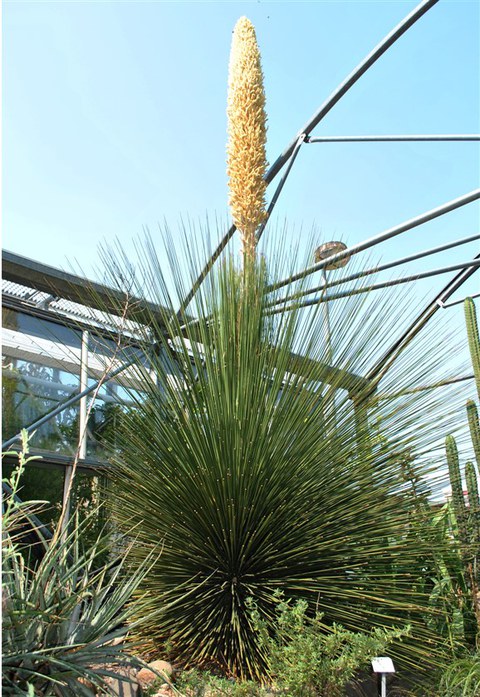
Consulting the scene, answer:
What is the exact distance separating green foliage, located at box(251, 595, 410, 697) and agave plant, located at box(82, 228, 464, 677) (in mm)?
206

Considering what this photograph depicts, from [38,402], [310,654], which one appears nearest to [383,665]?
[310,654]

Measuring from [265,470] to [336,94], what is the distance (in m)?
2.90

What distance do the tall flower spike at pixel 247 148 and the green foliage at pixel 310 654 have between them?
6.26ft

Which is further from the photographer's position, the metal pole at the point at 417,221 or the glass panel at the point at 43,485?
the glass panel at the point at 43,485

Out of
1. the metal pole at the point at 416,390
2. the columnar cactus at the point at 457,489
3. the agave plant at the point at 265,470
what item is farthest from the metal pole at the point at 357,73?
the columnar cactus at the point at 457,489

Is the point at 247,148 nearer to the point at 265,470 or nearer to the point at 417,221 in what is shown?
the point at 265,470

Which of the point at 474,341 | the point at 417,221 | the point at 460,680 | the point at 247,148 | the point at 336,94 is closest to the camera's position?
the point at 460,680

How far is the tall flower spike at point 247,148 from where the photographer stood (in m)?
3.24

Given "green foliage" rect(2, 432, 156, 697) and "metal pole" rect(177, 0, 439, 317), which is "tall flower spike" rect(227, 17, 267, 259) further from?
"green foliage" rect(2, 432, 156, 697)

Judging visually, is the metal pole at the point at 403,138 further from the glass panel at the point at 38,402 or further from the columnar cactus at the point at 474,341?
the glass panel at the point at 38,402

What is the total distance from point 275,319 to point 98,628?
1642 millimetres

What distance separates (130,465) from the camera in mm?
2828

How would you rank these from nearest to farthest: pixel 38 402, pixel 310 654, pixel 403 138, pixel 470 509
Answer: pixel 310 654 → pixel 470 509 → pixel 403 138 → pixel 38 402

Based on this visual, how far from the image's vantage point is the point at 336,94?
4043mm
